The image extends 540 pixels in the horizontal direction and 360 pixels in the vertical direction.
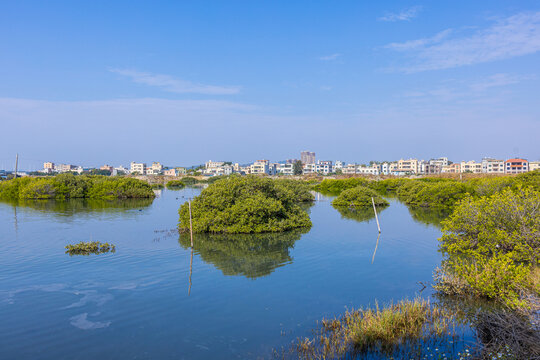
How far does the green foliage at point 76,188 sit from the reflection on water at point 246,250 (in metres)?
39.8

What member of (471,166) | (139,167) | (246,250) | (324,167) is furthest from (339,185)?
(139,167)

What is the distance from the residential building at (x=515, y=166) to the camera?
124562 millimetres

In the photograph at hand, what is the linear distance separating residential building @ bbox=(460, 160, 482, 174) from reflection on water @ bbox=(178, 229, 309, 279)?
4930 inches

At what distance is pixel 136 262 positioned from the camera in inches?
755

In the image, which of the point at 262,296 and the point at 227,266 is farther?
the point at 227,266

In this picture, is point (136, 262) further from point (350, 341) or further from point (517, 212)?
point (517, 212)

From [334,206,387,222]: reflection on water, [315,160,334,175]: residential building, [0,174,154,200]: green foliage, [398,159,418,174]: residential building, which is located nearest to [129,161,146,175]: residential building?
[315,160,334,175]: residential building

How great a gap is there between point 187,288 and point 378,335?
775 centimetres

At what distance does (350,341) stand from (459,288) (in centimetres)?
564

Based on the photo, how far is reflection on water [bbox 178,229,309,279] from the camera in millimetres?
18500

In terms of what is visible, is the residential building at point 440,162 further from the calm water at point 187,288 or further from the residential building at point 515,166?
the calm water at point 187,288

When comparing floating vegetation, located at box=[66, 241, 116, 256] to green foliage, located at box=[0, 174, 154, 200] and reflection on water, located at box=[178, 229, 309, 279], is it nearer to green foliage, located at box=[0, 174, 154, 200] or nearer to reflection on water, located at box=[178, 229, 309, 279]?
reflection on water, located at box=[178, 229, 309, 279]

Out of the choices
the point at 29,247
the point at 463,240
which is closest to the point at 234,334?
the point at 463,240

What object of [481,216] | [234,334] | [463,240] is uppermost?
[481,216]
